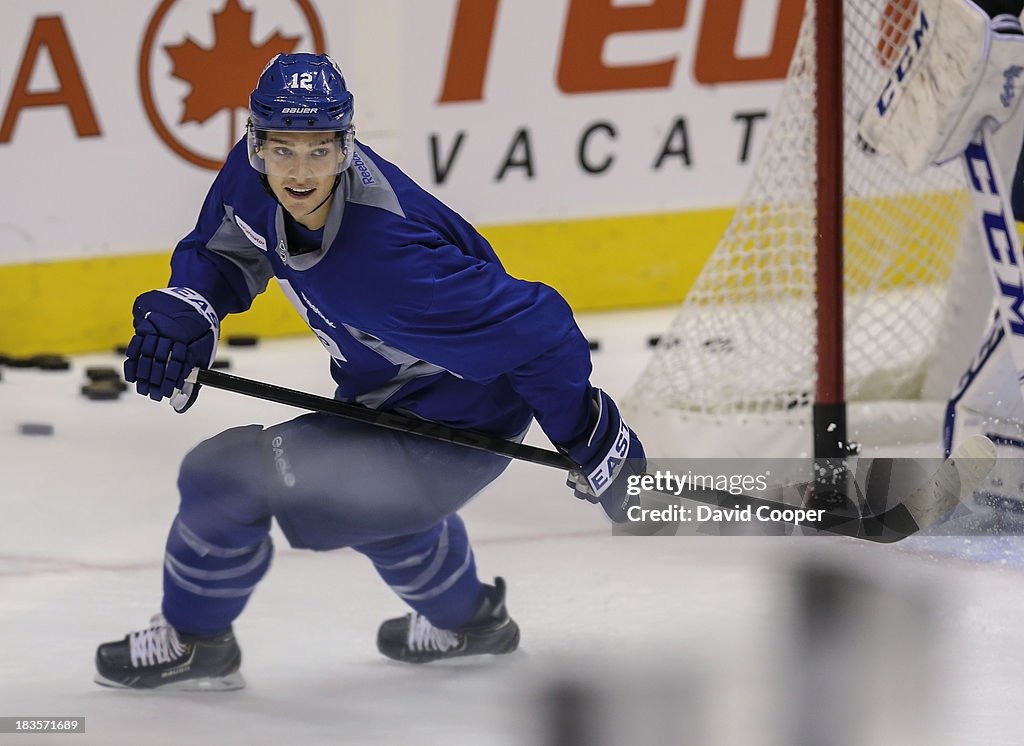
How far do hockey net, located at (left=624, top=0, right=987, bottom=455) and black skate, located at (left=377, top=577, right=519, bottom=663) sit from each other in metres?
1.14

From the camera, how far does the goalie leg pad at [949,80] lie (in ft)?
9.86

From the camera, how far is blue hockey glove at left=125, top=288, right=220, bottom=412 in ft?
7.41

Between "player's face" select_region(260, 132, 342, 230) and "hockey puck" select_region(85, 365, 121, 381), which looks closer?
"player's face" select_region(260, 132, 342, 230)

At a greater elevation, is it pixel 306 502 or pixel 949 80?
pixel 949 80

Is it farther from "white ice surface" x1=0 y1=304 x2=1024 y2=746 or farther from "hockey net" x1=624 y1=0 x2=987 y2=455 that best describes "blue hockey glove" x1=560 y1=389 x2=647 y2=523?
"hockey net" x1=624 y1=0 x2=987 y2=455

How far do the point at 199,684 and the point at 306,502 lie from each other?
0.98 feet

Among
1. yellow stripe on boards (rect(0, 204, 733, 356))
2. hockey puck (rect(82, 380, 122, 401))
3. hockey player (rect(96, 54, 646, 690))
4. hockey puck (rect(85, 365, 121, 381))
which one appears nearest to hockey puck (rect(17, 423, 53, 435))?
hockey puck (rect(82, 380, 122, 401))

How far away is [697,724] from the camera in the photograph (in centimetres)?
233

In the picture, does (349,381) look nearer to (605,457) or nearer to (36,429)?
(605,457)

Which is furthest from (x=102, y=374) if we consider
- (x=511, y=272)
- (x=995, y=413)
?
(x=995, y=413)

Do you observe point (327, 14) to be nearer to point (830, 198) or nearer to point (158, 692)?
point (830, 198)

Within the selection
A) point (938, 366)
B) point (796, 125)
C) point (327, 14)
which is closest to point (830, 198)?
point (796, 125)

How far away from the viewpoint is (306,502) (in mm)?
2338

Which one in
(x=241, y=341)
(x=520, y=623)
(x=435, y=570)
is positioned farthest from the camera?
(x=241, y=341)
